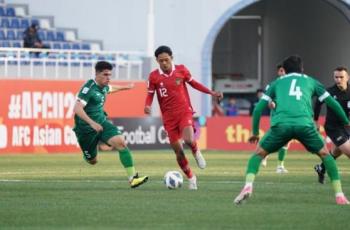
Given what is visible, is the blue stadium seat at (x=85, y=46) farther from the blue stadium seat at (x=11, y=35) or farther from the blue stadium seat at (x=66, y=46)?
the blue stadium seat at (x=11, y=35)

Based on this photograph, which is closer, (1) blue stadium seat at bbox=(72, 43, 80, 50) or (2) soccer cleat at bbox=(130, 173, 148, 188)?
(2) soccer cleat at bbox=(130, 173, 148, 188)

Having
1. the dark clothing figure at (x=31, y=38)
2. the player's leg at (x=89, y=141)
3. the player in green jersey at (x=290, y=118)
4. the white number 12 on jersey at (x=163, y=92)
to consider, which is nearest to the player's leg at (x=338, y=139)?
the white number 12 on jersey at (x=163, y=92)

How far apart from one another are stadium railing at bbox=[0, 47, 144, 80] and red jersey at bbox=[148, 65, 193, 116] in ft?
60.3

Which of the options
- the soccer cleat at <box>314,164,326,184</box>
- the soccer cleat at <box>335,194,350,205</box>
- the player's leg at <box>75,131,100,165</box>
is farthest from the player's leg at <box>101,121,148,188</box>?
the soccer cleat at <box>335,194,350,205</box>

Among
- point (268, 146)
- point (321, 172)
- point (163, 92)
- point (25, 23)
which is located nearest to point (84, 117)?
point (163, 92)

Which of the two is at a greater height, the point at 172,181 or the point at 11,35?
the point at 11,35

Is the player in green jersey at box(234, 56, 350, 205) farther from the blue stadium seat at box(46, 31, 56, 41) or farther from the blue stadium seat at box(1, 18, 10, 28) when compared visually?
the blue stadium seat at box(46, 31, 56, 41)

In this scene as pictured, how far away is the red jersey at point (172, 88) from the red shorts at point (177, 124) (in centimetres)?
9

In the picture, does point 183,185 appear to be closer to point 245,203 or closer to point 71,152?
point 245,203

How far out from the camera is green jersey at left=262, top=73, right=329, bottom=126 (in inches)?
597

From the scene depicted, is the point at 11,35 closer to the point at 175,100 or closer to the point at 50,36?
the point at 50,36

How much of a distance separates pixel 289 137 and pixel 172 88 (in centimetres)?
451

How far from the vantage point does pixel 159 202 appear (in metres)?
15.8

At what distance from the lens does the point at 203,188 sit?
1880cm
